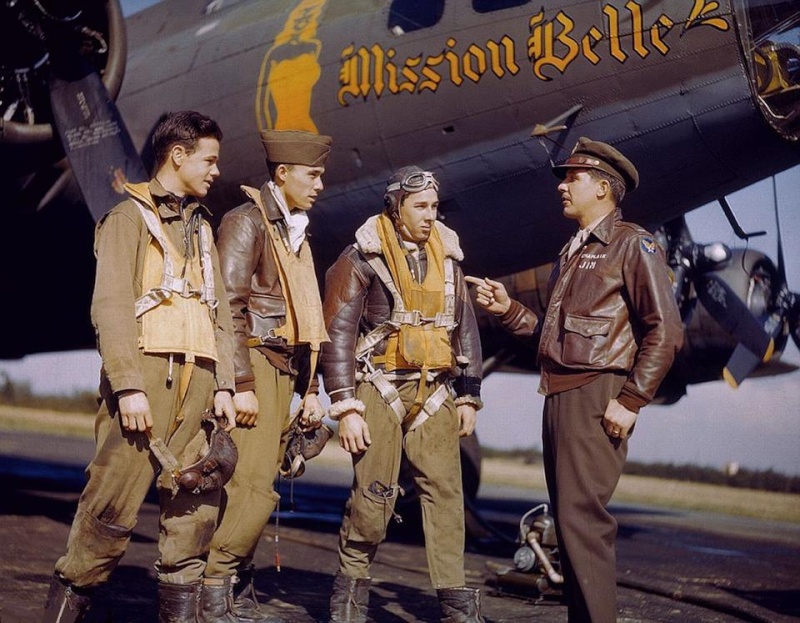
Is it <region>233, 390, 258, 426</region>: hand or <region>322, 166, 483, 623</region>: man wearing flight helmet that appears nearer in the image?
<region>233, 390, 258, 426</region>: hand

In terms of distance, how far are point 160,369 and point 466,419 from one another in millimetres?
1679

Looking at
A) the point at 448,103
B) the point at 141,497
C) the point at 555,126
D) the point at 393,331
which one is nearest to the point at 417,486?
the point at 393,331

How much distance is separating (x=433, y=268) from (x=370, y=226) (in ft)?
1.25

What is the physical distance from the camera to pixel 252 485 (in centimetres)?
502

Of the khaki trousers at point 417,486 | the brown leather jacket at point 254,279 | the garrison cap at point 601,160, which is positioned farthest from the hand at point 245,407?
the garrison cap at point 601,160

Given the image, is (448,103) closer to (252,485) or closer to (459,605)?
(252,485)

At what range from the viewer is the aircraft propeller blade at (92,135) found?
8336 mm

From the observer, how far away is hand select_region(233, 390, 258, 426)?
4848 millimetres

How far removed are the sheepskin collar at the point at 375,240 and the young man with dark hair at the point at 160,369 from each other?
0.90 meters

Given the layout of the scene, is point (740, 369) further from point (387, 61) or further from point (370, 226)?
point (370, 226)

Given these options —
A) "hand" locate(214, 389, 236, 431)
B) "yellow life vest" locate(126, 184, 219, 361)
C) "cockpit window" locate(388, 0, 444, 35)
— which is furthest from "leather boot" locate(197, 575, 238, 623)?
"cockpit window" locate(388, 0, 444, 35)

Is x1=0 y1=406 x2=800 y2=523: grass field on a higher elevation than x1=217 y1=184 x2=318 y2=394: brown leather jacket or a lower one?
lower

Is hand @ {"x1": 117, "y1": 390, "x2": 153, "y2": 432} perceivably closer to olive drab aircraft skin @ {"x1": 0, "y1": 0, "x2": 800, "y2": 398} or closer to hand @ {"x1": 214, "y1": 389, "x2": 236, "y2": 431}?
hand @ {"x1": 214, "y1": 389, "x2": 236, "y2": 431}

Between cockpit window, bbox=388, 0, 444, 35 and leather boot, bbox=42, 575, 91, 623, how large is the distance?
16.1ft
